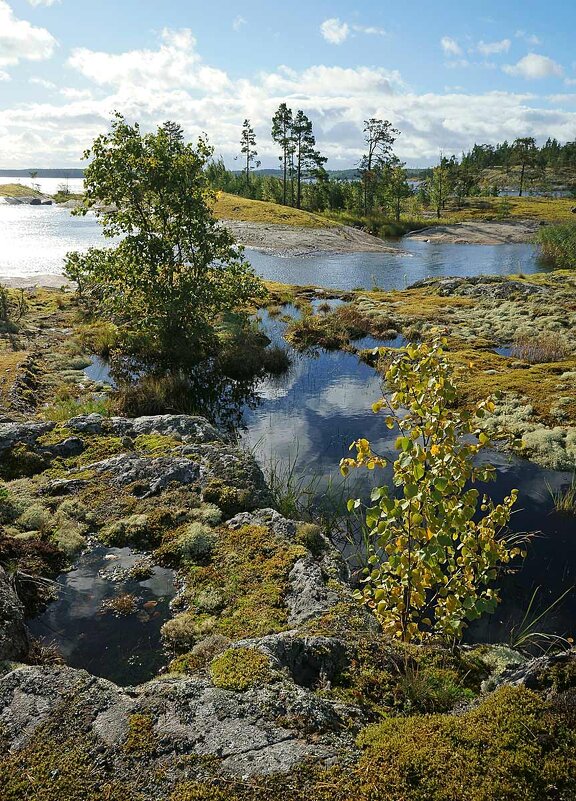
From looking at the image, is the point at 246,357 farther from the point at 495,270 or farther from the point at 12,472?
the point at 495,270

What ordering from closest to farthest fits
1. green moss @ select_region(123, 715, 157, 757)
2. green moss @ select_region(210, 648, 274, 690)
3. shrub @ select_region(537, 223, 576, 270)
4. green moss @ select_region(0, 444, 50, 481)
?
green moss @ select_region(123, 715, 157, 757), green moss @ select_region(210, 648, 274, 690), green moss @ select_region(0, 444, 50, 481), shrub @ select_region(537, 223, 576, 270)

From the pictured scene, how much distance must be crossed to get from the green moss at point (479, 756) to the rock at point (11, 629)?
428cm

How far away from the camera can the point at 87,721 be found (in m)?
4.77

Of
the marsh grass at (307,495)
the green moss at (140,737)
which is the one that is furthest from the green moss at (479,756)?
the marsh grass at (307,495)

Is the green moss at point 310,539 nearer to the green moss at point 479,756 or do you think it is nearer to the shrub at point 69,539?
the shrub at point 69,539

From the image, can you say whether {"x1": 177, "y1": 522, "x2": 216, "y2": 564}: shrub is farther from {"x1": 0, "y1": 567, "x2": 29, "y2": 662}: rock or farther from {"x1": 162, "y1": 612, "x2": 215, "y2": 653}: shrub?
{"x1": 0, "y1": 567, "x2": 29, "y2": 662}: rock

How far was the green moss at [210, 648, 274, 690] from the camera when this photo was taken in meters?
5.20

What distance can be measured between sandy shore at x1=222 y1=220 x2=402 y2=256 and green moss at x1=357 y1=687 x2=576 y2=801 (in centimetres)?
6620

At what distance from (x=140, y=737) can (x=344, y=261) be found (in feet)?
204

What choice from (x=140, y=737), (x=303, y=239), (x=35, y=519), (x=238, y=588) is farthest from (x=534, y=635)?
(x=303, y=239)

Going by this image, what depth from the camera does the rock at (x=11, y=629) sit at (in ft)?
21.0

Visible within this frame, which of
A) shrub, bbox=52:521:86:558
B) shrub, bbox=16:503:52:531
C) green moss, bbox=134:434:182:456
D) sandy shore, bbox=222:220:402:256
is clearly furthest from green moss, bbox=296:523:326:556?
sandy shore, bbox=222:220:402:256

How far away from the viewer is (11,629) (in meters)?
6.57

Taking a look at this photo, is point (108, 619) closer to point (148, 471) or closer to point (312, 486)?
point (148, 471)
